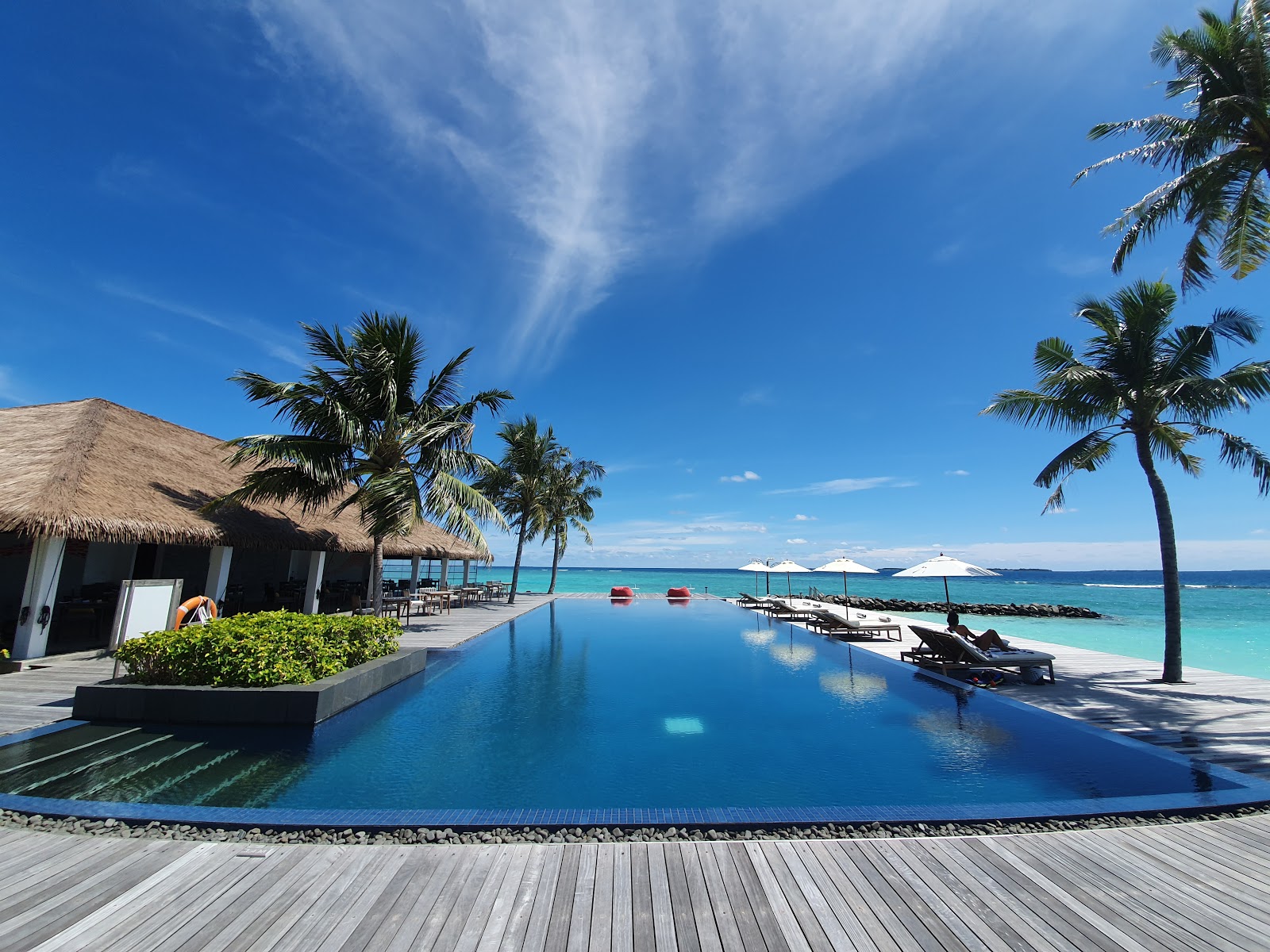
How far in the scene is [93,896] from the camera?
279 cm

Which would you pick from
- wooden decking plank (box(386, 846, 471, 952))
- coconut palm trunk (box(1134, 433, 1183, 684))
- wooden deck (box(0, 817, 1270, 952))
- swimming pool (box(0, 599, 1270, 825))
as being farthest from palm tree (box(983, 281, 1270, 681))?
wooden decking plank (box(386, 846, 471, 952))

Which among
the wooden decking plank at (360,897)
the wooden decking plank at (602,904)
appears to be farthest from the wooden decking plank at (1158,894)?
A: the wooden decking plank at (360,897)

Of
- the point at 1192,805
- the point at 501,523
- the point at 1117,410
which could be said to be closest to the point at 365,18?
the point at 501,523

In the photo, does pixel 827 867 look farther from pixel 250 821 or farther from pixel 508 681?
pixel 508 681

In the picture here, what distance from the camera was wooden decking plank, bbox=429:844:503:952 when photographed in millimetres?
2445

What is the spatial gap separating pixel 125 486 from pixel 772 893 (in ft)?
42.6

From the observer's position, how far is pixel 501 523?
14672 mm

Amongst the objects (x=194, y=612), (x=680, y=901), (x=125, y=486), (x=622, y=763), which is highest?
(x=125, y=486)

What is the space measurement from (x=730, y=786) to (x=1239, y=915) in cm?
319

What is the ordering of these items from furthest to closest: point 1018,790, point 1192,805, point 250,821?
point 1018,790
point 1192,805
point 250,821

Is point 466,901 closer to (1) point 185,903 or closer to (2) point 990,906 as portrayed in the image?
(1) point 185,903

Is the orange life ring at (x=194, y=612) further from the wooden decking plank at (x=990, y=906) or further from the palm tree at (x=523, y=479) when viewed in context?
the palm tree at (x=523, y=479)

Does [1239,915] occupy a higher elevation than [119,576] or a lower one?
lower

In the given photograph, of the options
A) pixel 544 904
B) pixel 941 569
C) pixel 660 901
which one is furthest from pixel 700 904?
pixel 941 569
